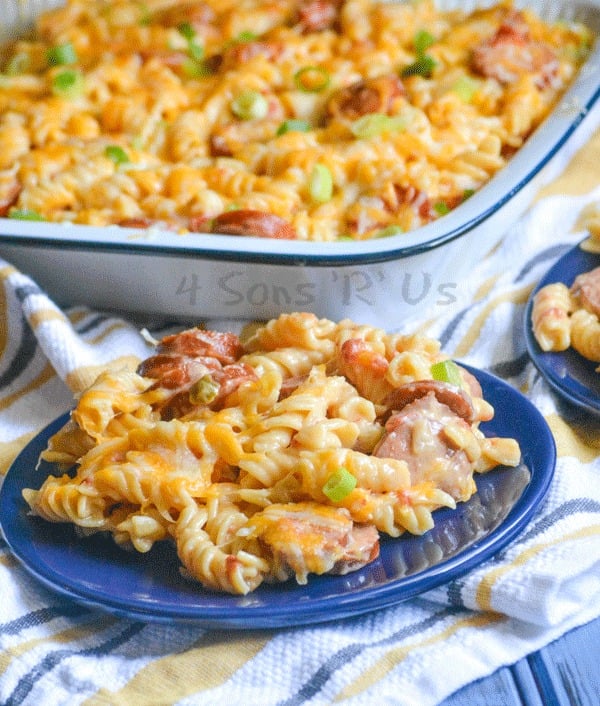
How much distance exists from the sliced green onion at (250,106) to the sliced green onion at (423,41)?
67 centimetres

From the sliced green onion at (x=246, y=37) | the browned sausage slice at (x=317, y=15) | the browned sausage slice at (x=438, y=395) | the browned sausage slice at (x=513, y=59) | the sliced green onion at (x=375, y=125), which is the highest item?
the browned sausage slice at (x=513, y=59)

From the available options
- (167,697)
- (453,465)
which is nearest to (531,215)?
(453,465)

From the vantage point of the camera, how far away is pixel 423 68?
3.81 m

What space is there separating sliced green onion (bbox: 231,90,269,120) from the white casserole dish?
33.0 inches

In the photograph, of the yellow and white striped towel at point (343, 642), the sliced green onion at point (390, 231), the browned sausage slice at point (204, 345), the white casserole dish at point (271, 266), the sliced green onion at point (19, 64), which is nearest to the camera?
the yellow and white striped towel at point (343, 642)

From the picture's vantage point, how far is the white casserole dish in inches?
112

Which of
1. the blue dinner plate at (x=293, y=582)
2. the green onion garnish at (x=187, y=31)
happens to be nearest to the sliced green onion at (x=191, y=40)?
the green onion garnish at (x=187, y=31)

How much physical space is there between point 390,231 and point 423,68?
40.3 inches

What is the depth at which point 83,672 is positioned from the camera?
2076 mm

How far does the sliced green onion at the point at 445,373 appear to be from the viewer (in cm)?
236

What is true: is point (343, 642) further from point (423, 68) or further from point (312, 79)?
point (423, 68)

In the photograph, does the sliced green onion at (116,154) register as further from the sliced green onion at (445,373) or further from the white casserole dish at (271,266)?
the sliced green onion at (445,373)

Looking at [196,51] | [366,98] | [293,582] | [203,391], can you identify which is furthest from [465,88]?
[293,582]

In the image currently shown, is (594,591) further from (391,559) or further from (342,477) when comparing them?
(342,477)
